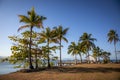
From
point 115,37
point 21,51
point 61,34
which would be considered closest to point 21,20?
point 21,51

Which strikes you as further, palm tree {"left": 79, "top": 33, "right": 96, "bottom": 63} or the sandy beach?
palm tree {"left": 79, "top": 33, "right": 96, "bottom": 63}

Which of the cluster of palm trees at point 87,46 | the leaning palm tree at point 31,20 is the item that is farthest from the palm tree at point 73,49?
the leaning palm tree at point 31,20

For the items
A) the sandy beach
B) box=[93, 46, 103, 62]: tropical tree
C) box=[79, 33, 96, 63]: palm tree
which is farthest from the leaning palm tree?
box=[93, 46, 103, 62]: tropical tree

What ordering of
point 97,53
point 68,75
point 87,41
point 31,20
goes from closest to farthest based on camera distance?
point 68,75
point 31,20
point 87,41
point 97,53

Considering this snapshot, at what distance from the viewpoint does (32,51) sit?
2472 cm

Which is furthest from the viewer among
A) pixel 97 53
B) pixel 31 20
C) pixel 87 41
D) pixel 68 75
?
pixel 97 53

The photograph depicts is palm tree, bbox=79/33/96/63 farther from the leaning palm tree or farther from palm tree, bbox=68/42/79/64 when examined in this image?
the leaning palm tree

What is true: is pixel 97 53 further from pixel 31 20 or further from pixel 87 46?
pixel 31 20

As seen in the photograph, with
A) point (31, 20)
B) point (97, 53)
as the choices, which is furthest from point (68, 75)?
point (97, 53)

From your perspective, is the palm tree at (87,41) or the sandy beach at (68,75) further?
the palm tree at (87,41)

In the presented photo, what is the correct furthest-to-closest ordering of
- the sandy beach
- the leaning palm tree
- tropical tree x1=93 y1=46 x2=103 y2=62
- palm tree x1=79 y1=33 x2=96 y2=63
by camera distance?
tropical tree x1=93 y1=46 x2=103 y2=62
palm tree x1=79 y1=33 x2=96 y2=63
the leaning palm tree
the sandy beach

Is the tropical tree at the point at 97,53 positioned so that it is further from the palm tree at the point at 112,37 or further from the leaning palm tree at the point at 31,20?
the leaning palm tree at the point at 31,20

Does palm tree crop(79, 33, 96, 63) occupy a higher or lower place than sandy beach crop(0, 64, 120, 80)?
higher

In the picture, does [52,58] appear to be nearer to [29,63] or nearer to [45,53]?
[45,53]
